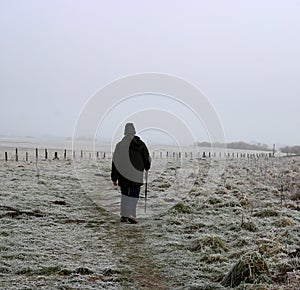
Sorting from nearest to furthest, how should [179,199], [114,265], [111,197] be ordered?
[114,265]
[179,199]
[111,197]

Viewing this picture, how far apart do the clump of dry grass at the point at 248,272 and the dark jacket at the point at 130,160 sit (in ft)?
17.9

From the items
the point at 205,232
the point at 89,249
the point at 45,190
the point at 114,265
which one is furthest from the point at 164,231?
the point at 45,190

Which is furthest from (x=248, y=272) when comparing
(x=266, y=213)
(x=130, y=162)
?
(x=130, y=162)

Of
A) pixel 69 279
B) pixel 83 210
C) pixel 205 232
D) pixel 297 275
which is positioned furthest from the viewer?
pixel 83 210

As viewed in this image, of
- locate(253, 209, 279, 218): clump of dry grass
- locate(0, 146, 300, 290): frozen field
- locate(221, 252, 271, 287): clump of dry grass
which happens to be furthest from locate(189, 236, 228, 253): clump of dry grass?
locate(253, 209, 279, 218): clump of dry grass

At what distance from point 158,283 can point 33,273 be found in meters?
1.83

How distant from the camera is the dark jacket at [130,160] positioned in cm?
1120

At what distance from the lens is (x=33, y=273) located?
6.40 meters

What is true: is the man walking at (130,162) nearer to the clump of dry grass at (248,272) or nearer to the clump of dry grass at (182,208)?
the clump of dry grass at (182,208)

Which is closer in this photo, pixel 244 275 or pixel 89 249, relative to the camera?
pixel 244 275

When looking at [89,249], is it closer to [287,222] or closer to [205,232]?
[205,232]

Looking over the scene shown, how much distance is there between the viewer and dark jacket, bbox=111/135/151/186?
36.8 feet

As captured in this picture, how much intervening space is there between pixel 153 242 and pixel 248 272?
3.00m

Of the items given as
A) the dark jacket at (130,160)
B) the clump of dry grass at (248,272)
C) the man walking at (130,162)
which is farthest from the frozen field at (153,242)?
the dark jacket at (130,160)
